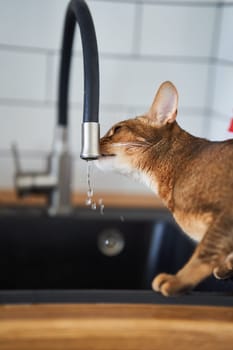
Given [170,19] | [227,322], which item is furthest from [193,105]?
[227,322]

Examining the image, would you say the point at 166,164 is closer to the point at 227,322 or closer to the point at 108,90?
the point at 227,322

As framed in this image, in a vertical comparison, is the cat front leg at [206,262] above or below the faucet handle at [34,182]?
above

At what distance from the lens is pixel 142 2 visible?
3.05 ft

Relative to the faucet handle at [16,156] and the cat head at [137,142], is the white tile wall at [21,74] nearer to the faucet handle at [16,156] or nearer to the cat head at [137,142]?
the faucet handle at [16,156]

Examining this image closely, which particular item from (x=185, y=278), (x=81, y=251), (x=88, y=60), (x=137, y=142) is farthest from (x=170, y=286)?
(x=81, y=251)

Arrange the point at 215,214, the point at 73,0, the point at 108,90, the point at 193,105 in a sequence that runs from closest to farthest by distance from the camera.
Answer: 1. the point at 215,214
2. the point at 73,0
3. the point at 193,105
4. the point at 108,90

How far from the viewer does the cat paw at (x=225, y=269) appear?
1.48 ft

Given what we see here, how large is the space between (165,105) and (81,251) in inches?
17.5

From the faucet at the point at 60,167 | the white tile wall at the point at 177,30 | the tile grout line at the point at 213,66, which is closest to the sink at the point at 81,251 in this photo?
the faucet at the point at 60,167

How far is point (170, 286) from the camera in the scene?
1.55 ft

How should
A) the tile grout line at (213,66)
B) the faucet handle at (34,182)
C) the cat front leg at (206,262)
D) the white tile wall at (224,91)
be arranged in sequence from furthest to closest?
the faucet handle at (34,182) → the tile grout line at (213,66) → the white tile wall at (224,91) → the cat front leg at (206,262)

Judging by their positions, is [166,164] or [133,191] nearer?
[166,164]

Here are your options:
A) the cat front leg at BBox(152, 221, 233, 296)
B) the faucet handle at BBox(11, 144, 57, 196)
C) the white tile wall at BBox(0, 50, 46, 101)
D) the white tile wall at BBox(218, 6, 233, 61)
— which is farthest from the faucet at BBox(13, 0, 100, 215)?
the cat front leg at BBox(152, 221, 233, 296)

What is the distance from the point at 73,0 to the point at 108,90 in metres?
0.32
